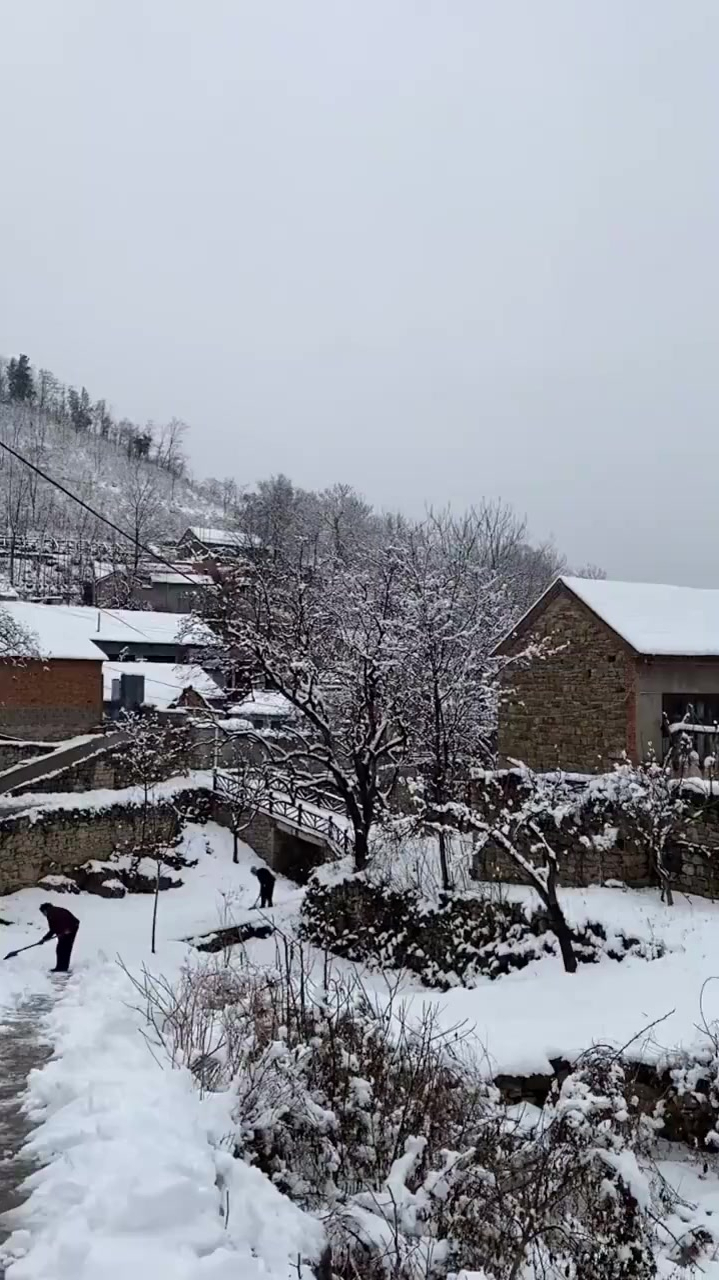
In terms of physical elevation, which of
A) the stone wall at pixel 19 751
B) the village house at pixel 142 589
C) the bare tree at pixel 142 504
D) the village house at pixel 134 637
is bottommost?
the stone wall at pixel 19 751

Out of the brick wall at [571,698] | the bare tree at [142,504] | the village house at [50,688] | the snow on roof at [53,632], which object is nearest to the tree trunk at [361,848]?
the brick wall at [571,698]

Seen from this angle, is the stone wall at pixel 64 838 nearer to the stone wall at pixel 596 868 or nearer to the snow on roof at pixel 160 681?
the snow on roof at pixel 160 681

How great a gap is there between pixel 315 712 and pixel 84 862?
331 inches

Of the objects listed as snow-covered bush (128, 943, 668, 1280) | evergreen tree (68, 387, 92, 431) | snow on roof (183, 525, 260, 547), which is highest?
evergreen tree (68, 387, 92, 431)

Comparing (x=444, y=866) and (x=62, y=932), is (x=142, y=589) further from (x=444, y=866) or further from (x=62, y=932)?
(x=62, y=932)

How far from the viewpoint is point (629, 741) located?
1592cm

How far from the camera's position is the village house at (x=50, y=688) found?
26.3 metres

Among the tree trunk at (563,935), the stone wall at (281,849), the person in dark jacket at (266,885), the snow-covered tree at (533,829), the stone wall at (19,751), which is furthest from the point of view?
the stone wall at (19,751)

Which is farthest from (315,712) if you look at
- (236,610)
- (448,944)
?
(448,944)

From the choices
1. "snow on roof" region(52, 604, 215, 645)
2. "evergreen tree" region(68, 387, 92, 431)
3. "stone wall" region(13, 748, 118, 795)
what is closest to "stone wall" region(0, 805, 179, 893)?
"stone wall" region(13, 748, 118, 795)

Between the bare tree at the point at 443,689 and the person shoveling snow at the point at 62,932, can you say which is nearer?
the person shoveling snow at the point at 62,932

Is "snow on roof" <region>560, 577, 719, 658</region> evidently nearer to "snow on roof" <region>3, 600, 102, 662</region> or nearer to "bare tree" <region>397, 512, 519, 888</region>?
"bare tree" <region>397, 512, 519, 888</region>

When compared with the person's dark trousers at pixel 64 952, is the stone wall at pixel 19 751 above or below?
above

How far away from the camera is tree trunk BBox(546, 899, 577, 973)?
10.8 metres
